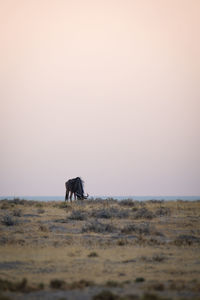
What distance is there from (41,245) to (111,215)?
11.5 meters

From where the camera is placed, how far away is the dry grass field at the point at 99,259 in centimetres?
1312

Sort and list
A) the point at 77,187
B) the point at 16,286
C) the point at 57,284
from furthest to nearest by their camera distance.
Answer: the point at 77,187
the point at 57,284
the point at 16,286

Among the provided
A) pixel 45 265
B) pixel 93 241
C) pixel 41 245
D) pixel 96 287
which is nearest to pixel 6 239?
pixel 41 245

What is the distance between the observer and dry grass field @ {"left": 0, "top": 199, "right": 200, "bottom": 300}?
13.1 metres

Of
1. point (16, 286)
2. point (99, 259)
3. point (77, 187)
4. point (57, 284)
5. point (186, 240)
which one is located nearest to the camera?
point (16, 286)

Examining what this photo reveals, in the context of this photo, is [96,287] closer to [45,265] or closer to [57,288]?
[57,288]

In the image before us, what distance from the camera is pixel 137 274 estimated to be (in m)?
15.6

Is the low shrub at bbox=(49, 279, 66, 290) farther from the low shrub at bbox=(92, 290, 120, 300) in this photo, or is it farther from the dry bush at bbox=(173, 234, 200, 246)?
A: the dry bush at bbox=(173, 234, 200, 246)

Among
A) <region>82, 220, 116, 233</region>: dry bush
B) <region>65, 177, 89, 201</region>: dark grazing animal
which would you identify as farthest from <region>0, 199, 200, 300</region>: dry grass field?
<region>65, 177, 89, 201</region>: dark grazing animal

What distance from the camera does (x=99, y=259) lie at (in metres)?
18.1

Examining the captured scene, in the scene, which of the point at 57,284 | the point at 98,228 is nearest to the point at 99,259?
the point at 57,284

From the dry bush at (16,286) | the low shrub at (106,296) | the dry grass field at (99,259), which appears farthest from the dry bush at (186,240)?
the low shrub at (106,296)

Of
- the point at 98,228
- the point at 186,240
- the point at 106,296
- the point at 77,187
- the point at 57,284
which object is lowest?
the point at 106,296

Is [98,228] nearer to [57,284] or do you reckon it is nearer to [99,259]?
[99,259]
